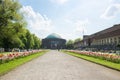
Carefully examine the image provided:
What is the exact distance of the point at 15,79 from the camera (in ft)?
39.5

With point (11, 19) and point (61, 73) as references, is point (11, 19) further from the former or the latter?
point (61, 73)

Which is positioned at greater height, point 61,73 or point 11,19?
point 11,19

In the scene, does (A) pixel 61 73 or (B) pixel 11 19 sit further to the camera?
(B) pixel 11 19

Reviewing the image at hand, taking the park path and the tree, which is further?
the tree

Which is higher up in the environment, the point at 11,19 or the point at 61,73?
the point at 11,19

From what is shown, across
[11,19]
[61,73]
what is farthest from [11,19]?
[61,73]

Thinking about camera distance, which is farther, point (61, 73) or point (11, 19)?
point (11, 19)

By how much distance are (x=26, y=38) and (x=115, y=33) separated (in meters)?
48.9

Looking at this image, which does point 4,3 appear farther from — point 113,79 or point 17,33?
point 113,79

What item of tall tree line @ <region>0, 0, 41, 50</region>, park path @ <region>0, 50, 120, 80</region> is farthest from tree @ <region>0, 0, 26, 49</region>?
park path @ <region>0, 50, 120, 80</region>

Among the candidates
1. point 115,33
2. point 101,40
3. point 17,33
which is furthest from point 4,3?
point 101,40

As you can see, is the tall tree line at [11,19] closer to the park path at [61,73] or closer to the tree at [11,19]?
the tree at [11,19]

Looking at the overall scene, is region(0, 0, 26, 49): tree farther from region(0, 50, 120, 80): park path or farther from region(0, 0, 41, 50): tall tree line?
region(0, 50, 120, 80): park path

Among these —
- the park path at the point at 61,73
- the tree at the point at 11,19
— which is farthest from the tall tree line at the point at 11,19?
the park path at the point at 61,73
